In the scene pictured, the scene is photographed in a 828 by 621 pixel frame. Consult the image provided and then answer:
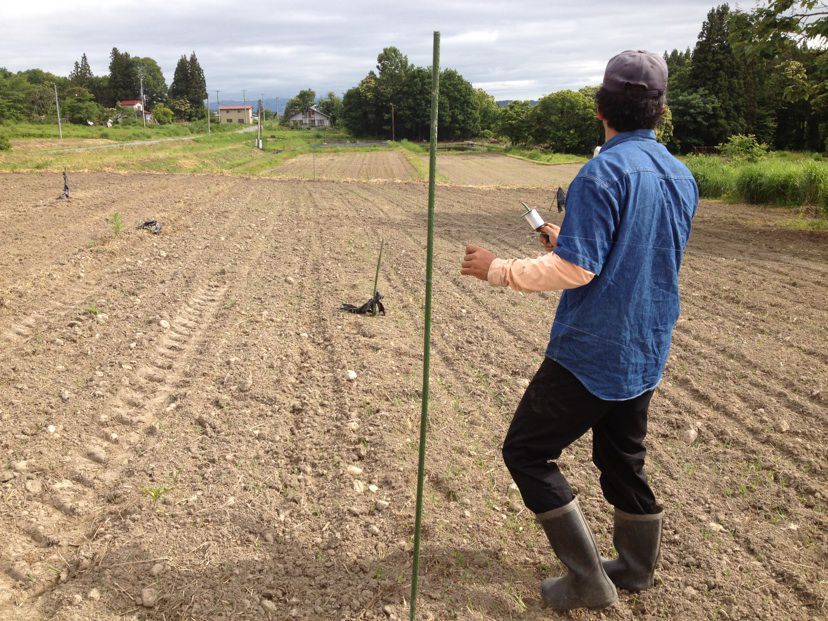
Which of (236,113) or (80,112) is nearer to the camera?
(80,112)

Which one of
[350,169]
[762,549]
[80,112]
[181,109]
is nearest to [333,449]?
[762,549]

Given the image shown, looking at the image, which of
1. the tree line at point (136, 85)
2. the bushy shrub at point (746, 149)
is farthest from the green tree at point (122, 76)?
the bushy shrub at point (746, 149)

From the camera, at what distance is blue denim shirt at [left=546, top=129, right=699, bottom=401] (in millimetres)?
2033

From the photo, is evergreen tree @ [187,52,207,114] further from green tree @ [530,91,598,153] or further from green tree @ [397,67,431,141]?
green tree @ [530,91,598,153]

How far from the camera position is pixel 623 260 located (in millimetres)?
2123

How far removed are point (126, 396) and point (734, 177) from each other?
1935 cm

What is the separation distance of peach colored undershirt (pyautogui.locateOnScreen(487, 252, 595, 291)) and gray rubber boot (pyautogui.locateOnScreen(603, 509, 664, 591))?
1.09 metres

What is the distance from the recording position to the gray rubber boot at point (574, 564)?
2371 millimetres

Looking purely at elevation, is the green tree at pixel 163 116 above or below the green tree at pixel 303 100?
below

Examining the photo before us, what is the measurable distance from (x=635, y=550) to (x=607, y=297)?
3.84 feet

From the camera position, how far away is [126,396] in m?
4.44

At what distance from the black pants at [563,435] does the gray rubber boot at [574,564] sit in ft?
0.21

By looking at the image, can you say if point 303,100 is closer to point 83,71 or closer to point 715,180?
point 83,71

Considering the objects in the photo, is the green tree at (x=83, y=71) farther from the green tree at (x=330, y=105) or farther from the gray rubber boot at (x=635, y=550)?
the gray rubber boot at (x=635, y=550)
